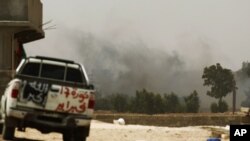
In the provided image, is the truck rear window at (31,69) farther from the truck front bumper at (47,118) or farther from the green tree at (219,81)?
the green tree at (219,81)

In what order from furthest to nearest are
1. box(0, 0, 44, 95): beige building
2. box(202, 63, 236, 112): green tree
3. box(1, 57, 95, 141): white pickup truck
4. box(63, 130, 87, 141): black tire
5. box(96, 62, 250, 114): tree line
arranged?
box(202, 63, 236, 112): green tree
box(96, 62, 250, 114): tree line
box(0, 0, 44, 95): beige building
box(63, 130, 87, 141): black tire
box(1, 57, 95, 141): white pickup truck

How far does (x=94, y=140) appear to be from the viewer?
20875mm

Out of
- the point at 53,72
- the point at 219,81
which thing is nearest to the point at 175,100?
the point at 219,81

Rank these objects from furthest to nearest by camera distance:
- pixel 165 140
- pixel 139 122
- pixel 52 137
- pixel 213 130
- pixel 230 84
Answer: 1. pixel 230 84
2. pixel 139 122
3. pixel 213 130
4. pixel 165 140
5. pixel 52 137

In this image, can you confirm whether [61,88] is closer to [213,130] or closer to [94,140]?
[94,140]

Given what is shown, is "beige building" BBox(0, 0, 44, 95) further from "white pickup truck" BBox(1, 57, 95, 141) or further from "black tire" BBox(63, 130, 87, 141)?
"black tire" BBox(63, 130, 87, 141)

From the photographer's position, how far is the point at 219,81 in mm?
108000

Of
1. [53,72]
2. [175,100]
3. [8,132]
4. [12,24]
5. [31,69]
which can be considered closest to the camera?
[8,132]

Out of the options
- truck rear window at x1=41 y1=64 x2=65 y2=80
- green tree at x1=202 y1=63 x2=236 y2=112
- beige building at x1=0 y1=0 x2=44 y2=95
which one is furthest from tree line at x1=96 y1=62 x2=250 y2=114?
truck rear window at x1=41 y1=64 x2=65 y2=80

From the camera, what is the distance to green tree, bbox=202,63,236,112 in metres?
108

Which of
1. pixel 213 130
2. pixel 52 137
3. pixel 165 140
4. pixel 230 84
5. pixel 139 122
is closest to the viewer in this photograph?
pixel 52 137

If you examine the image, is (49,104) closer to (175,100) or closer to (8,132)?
(8,132)

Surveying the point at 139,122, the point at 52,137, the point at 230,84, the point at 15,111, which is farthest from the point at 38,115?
the point at 230,84

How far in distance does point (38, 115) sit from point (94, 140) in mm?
7237
